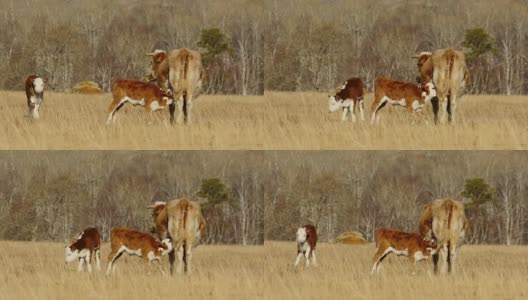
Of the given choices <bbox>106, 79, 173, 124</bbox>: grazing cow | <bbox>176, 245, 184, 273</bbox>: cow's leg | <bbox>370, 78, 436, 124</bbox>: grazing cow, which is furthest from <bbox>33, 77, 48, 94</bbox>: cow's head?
<bbox>370, 78, 436, 124</bbox>: grazing cow

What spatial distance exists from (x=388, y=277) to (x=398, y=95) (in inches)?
160

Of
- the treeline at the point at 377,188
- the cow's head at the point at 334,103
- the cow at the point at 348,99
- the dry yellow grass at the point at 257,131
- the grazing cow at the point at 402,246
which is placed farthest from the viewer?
the cow's head at the point at 334,103

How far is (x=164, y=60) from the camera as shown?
2386 cm

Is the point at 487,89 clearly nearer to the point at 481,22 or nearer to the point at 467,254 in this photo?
the point at 481,22

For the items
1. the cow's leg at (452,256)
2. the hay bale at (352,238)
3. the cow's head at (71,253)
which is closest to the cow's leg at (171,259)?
the cow's head at (71,253)

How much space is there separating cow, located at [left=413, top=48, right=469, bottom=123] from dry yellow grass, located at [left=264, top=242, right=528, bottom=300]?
2.52 meters

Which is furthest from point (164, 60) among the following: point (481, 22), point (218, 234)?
point (481, 22)

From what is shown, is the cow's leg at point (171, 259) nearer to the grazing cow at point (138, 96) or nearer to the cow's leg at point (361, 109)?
the grazing cow at point (138, 96)

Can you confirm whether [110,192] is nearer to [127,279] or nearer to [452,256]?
[127,279]

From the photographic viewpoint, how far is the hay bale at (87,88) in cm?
2687

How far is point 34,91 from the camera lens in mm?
25344

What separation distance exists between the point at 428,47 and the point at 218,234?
18.4ft

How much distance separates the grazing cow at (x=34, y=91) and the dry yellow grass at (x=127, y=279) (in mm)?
2740

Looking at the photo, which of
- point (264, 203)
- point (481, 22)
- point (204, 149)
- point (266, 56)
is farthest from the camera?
point (481, 22)
